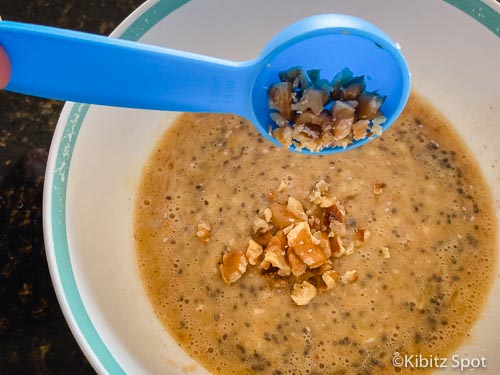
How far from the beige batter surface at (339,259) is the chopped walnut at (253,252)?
0.04 meters

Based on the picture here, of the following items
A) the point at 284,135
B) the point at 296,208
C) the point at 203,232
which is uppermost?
the point at 284,135

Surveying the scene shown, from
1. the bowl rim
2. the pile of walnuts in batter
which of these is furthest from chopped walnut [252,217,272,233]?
the bowl rim

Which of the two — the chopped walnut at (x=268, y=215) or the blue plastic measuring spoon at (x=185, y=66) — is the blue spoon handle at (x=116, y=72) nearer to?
the blue plastic measuring spoon at (x=185, y=66)

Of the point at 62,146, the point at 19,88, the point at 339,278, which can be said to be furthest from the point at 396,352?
the point at 19,88

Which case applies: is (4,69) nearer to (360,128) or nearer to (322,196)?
(360,128)

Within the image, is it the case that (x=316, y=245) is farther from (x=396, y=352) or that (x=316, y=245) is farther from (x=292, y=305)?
(x=396, y=352)

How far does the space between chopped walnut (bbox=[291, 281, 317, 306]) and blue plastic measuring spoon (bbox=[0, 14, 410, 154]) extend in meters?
0.44

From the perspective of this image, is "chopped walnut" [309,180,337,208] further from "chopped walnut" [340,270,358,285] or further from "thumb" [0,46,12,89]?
"thumb" [0,46,12,89]

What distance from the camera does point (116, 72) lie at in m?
0.96

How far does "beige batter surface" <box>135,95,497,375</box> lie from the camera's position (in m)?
1.34

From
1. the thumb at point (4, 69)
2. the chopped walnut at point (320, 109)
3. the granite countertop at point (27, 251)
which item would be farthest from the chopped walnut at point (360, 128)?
the granite countertop at point (27, 251)

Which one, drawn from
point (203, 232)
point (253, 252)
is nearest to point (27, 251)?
point (203, 232)

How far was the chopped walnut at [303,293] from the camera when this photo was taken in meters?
1.31

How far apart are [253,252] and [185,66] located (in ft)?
1.73
